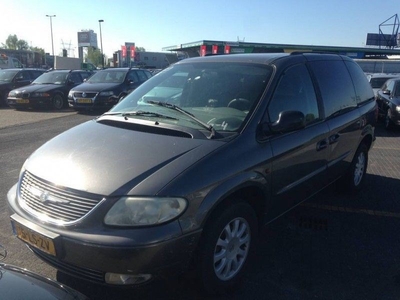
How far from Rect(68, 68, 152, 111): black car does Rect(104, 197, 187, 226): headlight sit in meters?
10.7

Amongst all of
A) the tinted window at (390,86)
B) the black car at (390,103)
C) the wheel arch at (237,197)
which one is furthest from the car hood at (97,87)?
the wheel arch at (237,197)

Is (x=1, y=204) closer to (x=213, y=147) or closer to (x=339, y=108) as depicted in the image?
(x=213, y=147)

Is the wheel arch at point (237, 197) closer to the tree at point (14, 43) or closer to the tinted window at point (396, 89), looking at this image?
the tinted window at point (396, 89)

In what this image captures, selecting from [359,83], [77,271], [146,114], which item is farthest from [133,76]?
[77,271]

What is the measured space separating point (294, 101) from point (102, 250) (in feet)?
7.70

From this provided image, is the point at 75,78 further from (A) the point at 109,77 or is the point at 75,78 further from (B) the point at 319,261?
(B) the point at 319,261

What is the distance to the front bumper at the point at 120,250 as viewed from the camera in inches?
93.8

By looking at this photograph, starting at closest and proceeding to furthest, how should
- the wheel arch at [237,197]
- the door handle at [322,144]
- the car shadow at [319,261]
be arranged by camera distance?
the wheel arch at [237,197] < the car shadow at [319,261] < the door handle at [322,144]

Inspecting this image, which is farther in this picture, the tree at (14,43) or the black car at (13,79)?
the tree at (14,43)

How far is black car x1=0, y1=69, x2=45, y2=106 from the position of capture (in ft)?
55.0

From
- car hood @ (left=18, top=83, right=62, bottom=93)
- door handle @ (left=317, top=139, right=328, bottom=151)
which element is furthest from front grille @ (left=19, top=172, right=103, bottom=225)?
car hood @ (left=18, top=83, right=62, bottom=93)

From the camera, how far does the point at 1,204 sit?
477 centimetres

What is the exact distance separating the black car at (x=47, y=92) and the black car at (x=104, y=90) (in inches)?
66.5

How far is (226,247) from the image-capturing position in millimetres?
2926
